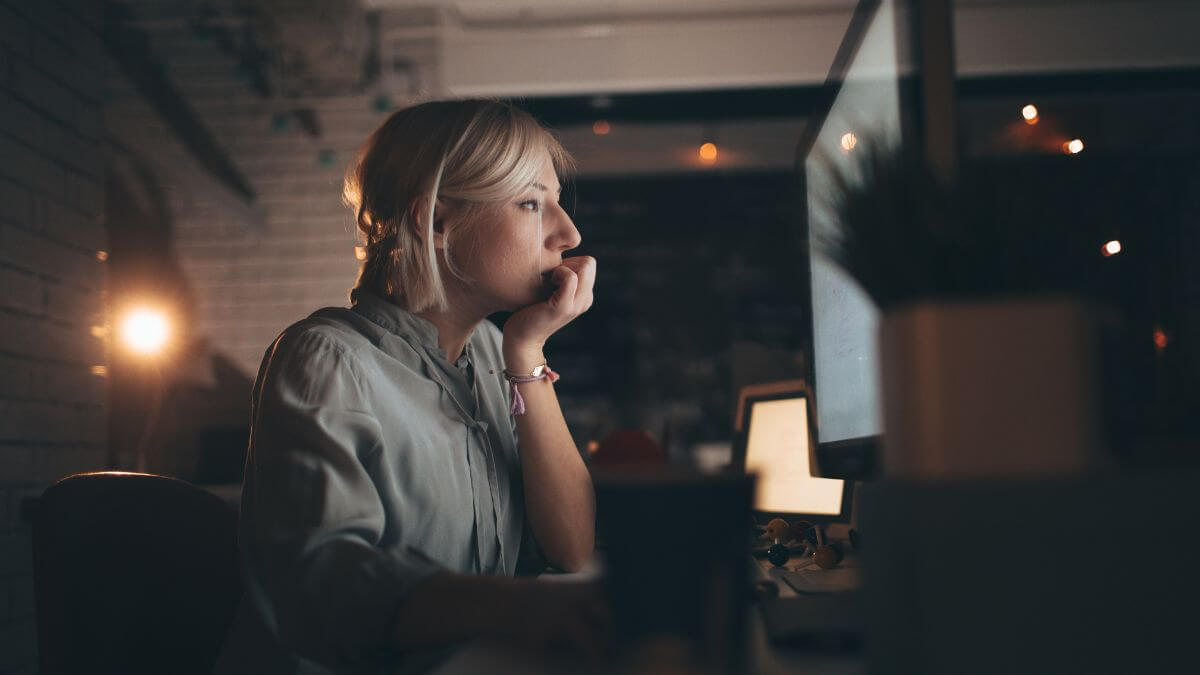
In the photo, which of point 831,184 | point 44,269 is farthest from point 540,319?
point 44,269

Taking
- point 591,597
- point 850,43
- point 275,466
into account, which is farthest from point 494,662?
point 850,43

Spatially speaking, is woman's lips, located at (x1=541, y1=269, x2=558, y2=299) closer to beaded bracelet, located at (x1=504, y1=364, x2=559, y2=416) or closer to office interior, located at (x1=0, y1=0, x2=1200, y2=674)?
beaded bracelet, located at (x1=504, y1=364, x2=559, y2=416)

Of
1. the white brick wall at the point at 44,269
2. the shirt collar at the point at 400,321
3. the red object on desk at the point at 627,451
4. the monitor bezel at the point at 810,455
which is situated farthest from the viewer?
the white brick wall at the point at 44,269

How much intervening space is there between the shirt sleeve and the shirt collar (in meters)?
0.16

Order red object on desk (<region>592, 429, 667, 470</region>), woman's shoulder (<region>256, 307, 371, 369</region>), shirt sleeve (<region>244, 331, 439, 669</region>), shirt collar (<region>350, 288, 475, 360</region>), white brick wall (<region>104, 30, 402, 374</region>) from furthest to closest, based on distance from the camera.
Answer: white brick wall (<region>104, 30, 402, 374</region>), red object on desk (<region>592, 429, 667, 470</region>), shirt collar (<region>350, 288, 475, 360</region>), woman's shoulder (<region>256, 307, 371, 369</region>), shirt sleeve (<region>244, 331, 439, 669</region>)

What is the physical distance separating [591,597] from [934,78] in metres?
0.44

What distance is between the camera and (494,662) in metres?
0.61

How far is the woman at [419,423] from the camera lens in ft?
2.39

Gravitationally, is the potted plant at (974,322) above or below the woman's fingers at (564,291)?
below

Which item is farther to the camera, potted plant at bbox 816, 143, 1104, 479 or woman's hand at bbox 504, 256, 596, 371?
woman's hand at bbox 504, 256, 596, 371

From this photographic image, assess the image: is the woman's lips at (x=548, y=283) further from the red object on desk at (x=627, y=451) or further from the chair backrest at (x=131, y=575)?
the chair backrest at (x=131, y=575)

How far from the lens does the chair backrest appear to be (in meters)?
0.98

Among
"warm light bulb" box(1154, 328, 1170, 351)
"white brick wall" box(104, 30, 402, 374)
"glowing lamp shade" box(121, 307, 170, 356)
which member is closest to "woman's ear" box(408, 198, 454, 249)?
"warm light bulb" box(1154, 328, 1170, 351)

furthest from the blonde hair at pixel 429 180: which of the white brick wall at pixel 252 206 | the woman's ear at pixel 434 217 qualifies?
the white brick wall at pixel 252 206
